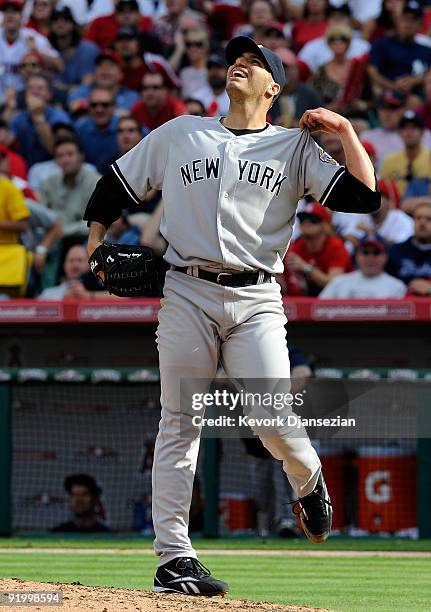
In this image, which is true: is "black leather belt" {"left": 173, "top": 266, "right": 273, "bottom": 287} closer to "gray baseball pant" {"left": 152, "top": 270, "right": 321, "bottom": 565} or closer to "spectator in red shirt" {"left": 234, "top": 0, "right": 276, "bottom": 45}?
"gray baseball pant" {"left": 152, "top": 270, "right": 321, "bottom": 565}

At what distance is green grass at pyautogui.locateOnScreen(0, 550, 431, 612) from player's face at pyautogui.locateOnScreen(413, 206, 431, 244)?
287 centimetres

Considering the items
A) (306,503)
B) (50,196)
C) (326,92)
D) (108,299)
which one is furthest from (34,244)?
(306,503)

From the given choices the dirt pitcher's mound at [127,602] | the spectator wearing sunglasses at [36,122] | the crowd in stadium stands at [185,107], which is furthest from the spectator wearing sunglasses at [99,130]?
the dirt pitcher's mound at [127,602]

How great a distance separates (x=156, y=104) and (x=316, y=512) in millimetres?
7925

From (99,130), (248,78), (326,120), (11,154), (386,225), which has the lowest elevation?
(326,120)

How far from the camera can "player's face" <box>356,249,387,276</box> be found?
9219 mm

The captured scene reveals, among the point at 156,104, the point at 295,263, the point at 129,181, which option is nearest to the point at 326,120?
the point at 129,181

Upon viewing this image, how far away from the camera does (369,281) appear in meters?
9.24

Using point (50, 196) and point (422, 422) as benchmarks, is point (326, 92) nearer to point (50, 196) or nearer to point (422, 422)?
point (50, 196)

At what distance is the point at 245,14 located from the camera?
13508mm

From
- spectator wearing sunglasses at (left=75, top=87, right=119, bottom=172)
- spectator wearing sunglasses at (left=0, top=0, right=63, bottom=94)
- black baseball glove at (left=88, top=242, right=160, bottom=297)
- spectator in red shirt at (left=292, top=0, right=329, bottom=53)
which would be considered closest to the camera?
black baseball glove at (left=88, top=242, right=160, bottom=297)

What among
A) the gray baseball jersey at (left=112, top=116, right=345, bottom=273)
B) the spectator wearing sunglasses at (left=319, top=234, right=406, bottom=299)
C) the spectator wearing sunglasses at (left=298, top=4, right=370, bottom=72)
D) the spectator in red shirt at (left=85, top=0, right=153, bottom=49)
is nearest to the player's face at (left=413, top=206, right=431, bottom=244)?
the spectator wearing sunglasses at (left=319, top=234, right=406, bottom=299)

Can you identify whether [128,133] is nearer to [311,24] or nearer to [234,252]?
[311,24]

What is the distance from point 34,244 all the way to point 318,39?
4.07 metres
